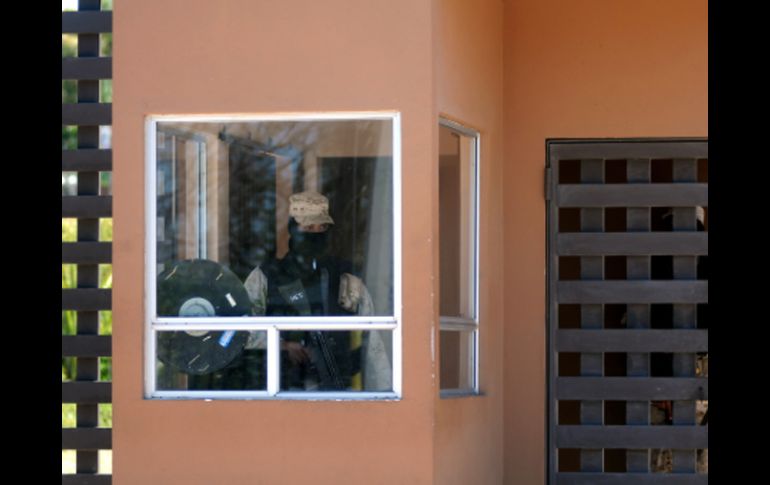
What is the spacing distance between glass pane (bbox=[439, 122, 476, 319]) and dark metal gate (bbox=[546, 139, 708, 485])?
92 centimetres

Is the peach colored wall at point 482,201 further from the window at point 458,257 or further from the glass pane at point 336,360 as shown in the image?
the glass pane at point 336,360

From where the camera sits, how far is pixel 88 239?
9.98 meters

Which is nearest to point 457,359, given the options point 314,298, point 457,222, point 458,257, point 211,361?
point 458,257

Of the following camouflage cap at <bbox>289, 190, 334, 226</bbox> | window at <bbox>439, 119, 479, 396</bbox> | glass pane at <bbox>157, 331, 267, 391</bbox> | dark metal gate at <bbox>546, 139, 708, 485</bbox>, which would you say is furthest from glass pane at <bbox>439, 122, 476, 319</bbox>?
glass pane at <bbox>157, 331, 267, 391</bbox>

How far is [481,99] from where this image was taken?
8477 millimetres

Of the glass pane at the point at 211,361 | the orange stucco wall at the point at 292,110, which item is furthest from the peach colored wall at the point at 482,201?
the glass pane at the point at 211,361

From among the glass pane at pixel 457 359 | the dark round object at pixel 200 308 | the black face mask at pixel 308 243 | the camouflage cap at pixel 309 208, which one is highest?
the camouflage cap at pixel 309 208

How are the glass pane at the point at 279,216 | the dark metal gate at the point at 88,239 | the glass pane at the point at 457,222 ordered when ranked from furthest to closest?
1. the dark metal gate at the point at 88,239
2. the glass pane at the point at 457,222
3. the glass pane at the point at 279,216

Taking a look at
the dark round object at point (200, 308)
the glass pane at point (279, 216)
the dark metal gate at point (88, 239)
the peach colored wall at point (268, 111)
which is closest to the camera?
the peach colored wall at point (268, 111)

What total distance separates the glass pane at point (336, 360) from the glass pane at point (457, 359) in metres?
0.42

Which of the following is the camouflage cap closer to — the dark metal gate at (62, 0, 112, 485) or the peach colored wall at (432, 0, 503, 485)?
the peach colored wall at (432, 0, 503, 485)

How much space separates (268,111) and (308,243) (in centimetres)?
79

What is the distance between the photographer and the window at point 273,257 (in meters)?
7.47
